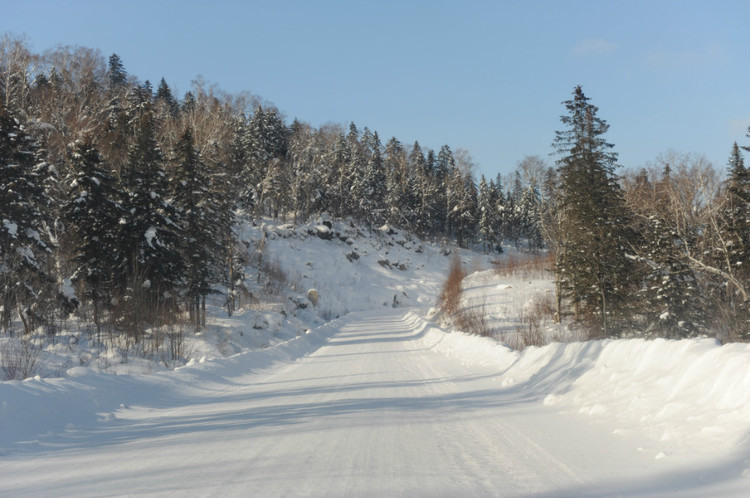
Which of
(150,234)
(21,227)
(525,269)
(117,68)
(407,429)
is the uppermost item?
(117,68)

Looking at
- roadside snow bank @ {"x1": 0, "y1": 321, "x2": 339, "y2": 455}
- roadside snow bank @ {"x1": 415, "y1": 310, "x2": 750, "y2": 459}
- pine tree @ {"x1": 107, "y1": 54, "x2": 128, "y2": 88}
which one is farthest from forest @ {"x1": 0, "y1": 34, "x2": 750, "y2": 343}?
pine tree @ {"x1": 107, "y1": 54, "x2": 128, "y2": 88}

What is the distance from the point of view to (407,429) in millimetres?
5805

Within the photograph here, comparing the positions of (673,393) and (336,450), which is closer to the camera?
(336,450)

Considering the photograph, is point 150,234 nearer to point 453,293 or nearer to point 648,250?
point 453,293

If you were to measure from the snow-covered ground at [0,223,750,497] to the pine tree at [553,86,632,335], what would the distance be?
1646 centimetres

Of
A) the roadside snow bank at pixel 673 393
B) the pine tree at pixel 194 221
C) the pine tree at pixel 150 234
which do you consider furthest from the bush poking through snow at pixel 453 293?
the roadside snow bank at pixel 673 393

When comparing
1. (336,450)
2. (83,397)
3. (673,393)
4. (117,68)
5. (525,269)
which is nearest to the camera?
(336,450)

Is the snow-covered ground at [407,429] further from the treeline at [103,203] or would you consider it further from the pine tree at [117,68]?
the pine tree at [117,68]

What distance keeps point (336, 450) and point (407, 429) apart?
1.27 meters

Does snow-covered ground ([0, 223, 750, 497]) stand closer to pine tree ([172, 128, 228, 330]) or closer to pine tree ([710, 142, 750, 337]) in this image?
pine tree ([172, 128, 228, 330])

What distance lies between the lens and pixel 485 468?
4.32 meters

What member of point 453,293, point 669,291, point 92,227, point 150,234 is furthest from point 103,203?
point 669,291

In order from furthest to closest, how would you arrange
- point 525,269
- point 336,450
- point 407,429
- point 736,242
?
point 525,269 < point 736,242 < point 407,429 < point 336,450

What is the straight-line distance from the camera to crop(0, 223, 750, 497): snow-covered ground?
3912 mm
